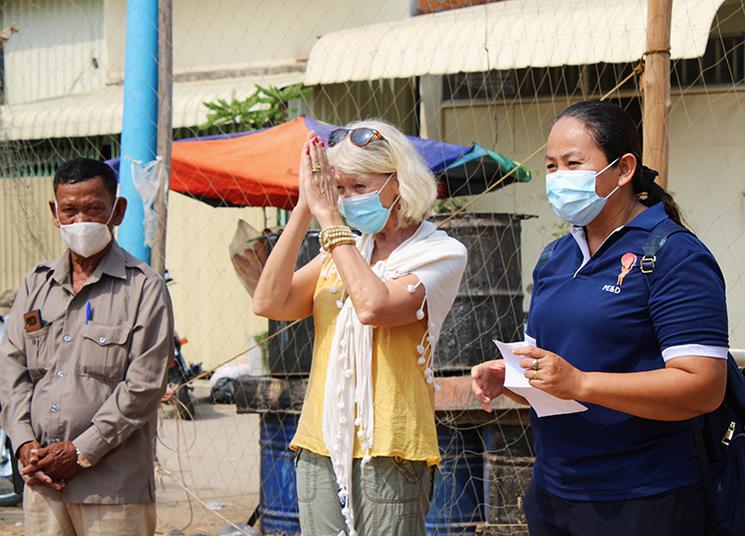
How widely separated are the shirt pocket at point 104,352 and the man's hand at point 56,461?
0.81ft

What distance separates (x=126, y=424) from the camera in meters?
3.41

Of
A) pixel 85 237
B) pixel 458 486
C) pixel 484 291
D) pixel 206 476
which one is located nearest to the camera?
pixel 85 237

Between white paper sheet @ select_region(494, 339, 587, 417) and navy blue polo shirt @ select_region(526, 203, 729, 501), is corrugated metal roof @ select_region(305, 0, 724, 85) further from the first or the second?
white paper sheet @ select_region(494, 339, 587, 417)

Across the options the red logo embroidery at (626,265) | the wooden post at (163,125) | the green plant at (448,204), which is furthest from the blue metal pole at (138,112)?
the red logo embroidery at (626,265)

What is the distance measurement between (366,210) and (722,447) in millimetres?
1175

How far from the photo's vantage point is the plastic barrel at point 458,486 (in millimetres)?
4859

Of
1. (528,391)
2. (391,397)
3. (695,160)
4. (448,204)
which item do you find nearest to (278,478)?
(391,397)

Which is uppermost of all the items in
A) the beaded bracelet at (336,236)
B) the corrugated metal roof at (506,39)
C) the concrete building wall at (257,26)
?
the concrete building wall at (257,26)

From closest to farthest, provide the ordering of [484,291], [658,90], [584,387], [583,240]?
[584,387]
[583,240]
[658,90]
[484,291]

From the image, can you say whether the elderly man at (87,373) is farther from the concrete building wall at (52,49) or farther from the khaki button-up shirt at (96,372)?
the concrete building wall at (52,49)

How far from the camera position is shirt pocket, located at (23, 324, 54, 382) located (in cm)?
353

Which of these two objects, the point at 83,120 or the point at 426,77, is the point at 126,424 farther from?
the point at 83,120

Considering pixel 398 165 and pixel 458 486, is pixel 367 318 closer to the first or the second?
pixel 398 165

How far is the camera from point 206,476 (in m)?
7.47
